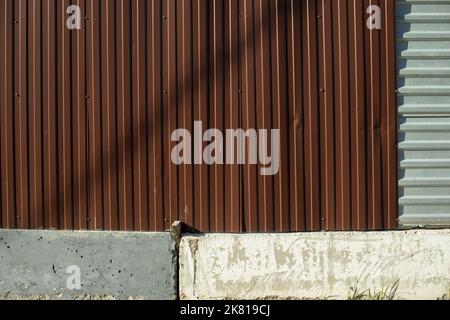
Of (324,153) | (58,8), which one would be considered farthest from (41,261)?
(324,153)

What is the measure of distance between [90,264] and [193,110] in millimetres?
1741

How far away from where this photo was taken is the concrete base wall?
5.27m

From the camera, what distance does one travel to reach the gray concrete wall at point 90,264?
17.2 feet

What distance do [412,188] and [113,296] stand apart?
304 cm

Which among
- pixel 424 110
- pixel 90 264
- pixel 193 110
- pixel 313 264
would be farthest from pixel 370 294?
pixel 90 264

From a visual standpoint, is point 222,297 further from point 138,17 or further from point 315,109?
point 138,17

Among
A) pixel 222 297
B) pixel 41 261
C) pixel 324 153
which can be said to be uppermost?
pixel 324 153

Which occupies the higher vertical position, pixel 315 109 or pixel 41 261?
pixel 315 109

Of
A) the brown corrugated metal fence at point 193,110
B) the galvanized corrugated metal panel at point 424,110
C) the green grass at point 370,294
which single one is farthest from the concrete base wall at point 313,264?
the galvanized corrugated metal panel at point 424,110

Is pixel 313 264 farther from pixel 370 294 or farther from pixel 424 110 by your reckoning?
pixel 424 110

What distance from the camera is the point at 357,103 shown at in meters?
5.39

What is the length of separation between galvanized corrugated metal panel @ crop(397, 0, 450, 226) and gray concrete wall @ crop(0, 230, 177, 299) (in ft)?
7.84

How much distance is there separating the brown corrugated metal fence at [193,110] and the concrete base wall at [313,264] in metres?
0.15

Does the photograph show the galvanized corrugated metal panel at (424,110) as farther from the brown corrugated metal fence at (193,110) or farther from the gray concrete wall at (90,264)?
the gray concrete wall at (90,264)
